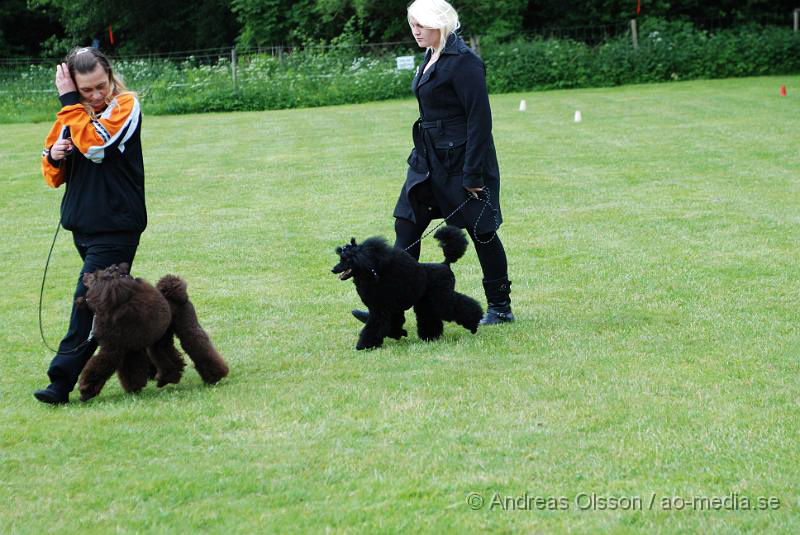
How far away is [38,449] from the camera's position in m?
4.81

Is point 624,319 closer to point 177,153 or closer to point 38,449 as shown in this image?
point 38,449

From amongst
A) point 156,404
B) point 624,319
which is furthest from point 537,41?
point 156,404

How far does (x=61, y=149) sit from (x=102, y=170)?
0.86 feet

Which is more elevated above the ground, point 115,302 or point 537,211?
point 115,302

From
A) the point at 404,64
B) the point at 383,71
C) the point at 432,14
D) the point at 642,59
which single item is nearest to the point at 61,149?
the point at 432,14

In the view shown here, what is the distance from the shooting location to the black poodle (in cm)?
627

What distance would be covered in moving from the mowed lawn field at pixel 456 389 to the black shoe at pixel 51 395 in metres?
0.06

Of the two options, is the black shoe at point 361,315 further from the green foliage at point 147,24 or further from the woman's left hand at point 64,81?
the green foliage at point 147,24

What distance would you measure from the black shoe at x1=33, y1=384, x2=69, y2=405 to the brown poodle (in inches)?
4.6

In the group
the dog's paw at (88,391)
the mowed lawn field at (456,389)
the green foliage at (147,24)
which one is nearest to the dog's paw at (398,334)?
the mowed lawn field at (456,389)

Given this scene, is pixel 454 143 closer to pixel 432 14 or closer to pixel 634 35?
pixel 432 14

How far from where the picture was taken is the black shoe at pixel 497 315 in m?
7.17

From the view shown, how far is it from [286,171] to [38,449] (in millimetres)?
11474

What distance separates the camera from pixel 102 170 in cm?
555
